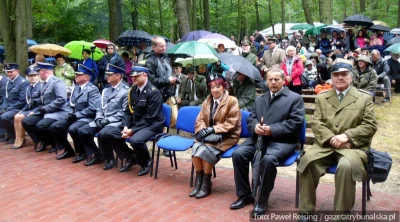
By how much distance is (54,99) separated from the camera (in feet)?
23.2

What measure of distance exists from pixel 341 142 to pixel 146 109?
2916mm

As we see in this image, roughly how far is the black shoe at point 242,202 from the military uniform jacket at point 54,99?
399 cm

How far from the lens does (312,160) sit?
384 centimetres

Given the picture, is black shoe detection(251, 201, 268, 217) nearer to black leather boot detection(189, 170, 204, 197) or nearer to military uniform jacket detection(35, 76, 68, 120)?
black leather boot detection(189, 170, 204, 197)

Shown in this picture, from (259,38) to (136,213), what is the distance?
53.7 feet

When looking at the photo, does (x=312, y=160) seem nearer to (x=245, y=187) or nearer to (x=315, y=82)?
(x=245, y=187)

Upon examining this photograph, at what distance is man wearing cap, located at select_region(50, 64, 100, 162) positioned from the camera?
6.34 meters

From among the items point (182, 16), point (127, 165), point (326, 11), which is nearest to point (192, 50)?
point (127, 165)

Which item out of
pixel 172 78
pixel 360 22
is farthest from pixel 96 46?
pixel 360 22

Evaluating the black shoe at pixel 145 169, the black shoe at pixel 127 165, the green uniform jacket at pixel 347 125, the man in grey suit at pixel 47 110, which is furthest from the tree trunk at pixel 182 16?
the green uniform jacket at pixel 347 125

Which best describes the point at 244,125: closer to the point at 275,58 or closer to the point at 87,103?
the point at 87,103

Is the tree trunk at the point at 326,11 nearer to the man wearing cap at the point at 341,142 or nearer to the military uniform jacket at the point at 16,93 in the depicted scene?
the military uniform jacket at the point at 16,93

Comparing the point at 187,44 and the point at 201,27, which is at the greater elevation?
the point at 201,27

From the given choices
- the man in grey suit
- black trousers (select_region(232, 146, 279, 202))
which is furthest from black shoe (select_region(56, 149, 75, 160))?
black trousers (select_region(232, 146, 279, 202))
